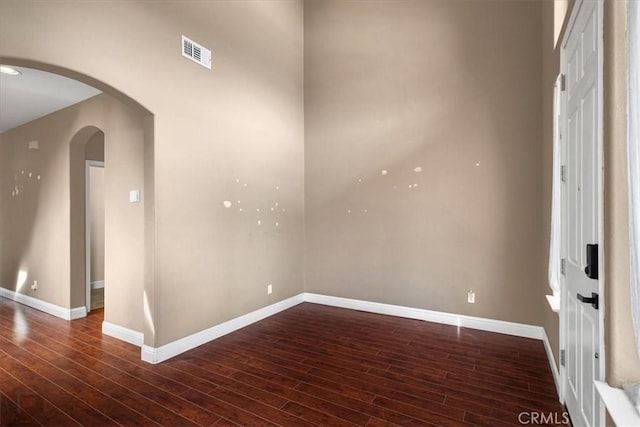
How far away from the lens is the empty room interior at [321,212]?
1.97 m

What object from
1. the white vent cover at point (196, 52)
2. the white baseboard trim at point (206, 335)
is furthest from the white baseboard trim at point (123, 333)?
the white vent cover at point (196, 52)

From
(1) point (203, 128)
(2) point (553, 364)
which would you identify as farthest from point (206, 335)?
(2) point (553, 364)

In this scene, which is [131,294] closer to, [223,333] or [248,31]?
[223,333]

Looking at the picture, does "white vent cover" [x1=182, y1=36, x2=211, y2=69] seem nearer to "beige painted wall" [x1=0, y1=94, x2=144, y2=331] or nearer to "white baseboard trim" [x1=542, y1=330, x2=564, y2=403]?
"beige painted wall" [x1=0, y1=94, x2=144, y2=331]

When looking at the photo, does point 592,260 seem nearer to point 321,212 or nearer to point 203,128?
point 203,128

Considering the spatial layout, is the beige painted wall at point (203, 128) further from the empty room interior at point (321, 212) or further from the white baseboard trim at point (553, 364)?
the white baseboard trim at point (553, 364)

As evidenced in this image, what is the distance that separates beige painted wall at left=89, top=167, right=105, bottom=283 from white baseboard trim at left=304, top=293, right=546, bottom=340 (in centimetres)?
426

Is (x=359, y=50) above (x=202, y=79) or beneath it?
above

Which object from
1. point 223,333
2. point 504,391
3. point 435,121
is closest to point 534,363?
point 504,391

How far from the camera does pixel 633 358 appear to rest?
4.06 ft

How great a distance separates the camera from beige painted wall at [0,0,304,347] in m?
2.46

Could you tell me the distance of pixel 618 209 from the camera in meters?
1.22

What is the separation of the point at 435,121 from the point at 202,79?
277cm

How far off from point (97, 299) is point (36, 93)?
3145mm
